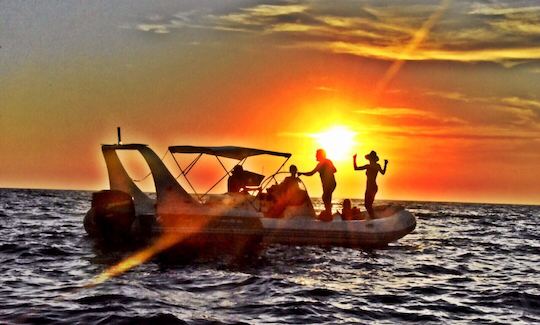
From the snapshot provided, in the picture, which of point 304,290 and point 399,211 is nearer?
point 304,290

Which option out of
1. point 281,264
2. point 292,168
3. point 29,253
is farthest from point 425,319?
point 29,253

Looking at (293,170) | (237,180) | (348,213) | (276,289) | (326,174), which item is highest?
(293,170)

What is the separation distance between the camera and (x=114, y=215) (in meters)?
18.5

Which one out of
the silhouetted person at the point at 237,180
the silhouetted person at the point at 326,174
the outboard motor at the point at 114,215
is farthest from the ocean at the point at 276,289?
the silhouetted person at the point at 237,180

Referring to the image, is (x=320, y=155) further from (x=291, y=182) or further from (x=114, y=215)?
(x=114, y=215)

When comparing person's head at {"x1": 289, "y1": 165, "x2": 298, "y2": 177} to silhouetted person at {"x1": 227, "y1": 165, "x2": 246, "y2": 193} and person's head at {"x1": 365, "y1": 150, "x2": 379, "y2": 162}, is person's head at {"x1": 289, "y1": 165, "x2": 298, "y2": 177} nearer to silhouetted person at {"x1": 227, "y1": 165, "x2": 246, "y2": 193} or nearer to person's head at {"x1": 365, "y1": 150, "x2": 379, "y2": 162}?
silhouetted person at {"x1": 227, "y1": 165, "x2": 246, "y2": 193}

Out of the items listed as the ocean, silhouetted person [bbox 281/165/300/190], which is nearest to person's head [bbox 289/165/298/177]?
silhouetted person [bbox 281/165/300/190]

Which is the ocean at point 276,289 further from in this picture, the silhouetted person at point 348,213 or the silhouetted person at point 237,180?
the silhouetted person at point 237,180

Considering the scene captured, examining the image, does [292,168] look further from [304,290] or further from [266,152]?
[304,290]

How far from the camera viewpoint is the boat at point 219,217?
18.4 m

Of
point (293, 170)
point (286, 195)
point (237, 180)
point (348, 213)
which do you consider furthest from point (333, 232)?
point (237, 180)

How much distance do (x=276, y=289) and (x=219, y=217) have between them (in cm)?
583

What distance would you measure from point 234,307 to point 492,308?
5.10 metres

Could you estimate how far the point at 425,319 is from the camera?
10.7 metres
